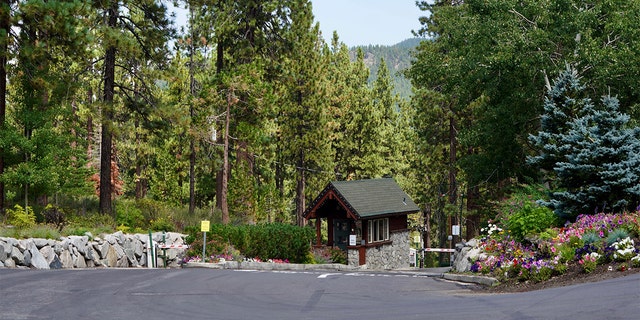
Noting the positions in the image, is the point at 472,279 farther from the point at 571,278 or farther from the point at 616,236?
the point at 616,236

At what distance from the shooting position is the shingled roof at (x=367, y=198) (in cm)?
4175

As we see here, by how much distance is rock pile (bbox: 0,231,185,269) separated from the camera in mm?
21188

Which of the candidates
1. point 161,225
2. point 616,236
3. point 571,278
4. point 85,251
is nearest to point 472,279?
point 571,278

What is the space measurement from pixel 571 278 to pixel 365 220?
27.6 metres

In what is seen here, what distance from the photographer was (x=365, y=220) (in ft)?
139

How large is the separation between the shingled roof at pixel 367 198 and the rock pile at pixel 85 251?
13338mm

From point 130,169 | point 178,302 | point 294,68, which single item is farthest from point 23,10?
point 130,169

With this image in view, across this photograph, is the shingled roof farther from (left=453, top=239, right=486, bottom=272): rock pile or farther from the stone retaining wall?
(left=453, top=239, right=486, bottom=272): rock pile

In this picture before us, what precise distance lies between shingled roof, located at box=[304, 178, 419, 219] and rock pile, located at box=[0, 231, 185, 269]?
1334 centimetres

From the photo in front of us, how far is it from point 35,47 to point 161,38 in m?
7.44

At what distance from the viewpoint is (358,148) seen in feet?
201

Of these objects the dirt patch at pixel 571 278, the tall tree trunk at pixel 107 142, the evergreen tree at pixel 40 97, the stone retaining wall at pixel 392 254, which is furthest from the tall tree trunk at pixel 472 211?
the dirt patch at pixel 571 278

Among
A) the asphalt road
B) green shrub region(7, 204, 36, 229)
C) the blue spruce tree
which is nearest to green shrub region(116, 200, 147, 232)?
green shrub region(7, 204, 36, 229)

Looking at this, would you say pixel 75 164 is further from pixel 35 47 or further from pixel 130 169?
pixel 130 169
